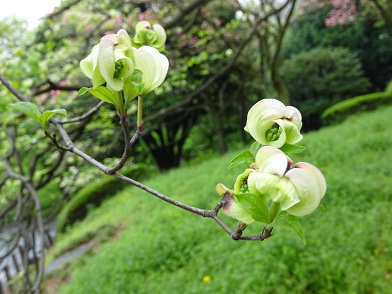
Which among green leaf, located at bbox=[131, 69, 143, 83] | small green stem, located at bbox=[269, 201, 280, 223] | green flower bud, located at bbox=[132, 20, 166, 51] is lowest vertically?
small green stem, located at bbox=[269, 201, 280, 223]

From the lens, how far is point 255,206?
16.7 inches

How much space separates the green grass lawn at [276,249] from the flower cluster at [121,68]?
7.68 feet

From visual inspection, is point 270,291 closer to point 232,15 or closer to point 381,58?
point 232,15

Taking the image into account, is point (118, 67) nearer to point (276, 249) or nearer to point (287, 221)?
point (287, 221)

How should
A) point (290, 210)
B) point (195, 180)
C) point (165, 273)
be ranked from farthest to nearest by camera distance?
point (195, 180) < point (165, 273) < point (290, 210)

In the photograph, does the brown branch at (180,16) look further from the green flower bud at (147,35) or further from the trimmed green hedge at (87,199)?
the trimmed green hedge at (87,199)

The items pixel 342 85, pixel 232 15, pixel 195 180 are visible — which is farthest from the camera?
pixel 342 85

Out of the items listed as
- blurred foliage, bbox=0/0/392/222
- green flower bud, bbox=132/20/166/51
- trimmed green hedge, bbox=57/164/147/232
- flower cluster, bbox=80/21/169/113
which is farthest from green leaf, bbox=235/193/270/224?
trimmed green hedge, bbox=57/164/147/232

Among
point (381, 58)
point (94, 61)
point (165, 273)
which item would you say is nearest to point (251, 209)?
point (94, 61)

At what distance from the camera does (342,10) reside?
978 centimetres

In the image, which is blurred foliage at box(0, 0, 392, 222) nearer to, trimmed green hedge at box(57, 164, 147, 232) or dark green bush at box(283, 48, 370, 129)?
dark green bush at box(283, 48, 370, 129)

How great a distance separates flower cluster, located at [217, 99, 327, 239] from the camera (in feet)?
1.31

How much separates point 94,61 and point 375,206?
3.44 meters

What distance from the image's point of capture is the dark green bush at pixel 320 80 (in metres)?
11.0
